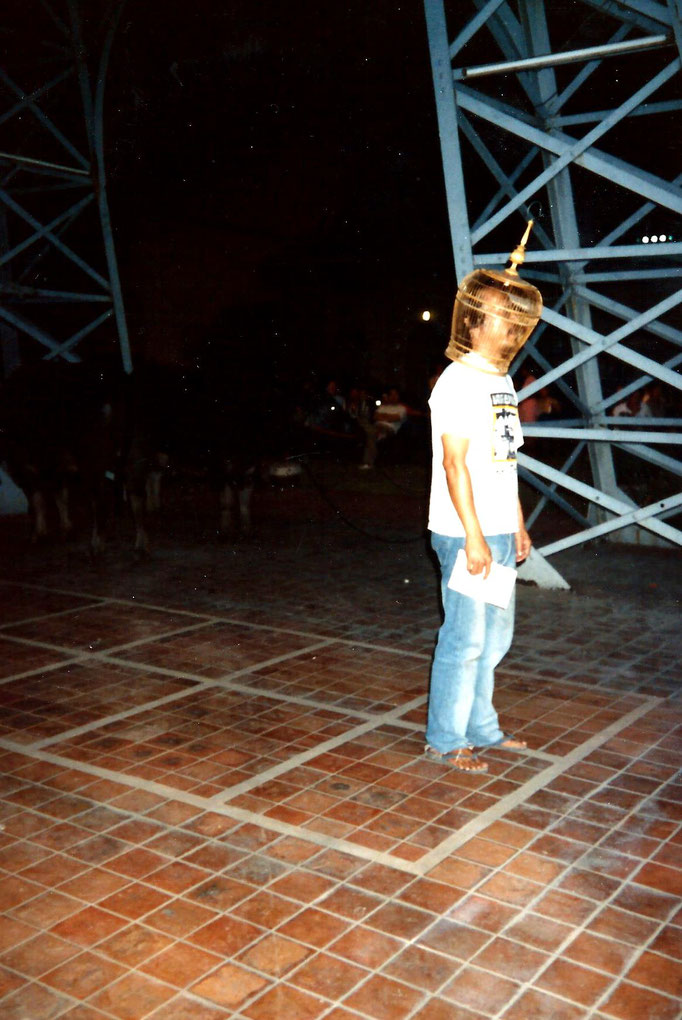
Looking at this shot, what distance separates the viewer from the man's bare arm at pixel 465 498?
429 centimetres

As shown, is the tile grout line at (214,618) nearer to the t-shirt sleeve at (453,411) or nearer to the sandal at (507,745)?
the sandal at (507,745)

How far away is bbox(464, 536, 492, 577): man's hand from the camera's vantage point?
4328mm

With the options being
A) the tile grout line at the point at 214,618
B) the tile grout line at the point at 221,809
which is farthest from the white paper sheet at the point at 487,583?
the tile grout line at the point at 214,618

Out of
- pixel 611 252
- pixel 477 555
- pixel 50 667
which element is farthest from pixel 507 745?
pixel 611 252

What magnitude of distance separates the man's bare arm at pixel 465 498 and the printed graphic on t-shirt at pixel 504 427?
185mm

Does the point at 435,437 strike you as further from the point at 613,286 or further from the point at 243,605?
the point at 613,286

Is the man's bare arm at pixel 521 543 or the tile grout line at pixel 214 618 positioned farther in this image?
the tile grout line at pixel 214 618

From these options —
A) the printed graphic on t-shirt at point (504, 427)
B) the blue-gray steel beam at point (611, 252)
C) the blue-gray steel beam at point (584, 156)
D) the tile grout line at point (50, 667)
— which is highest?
the blue-gray steel beam at point (584, 156)

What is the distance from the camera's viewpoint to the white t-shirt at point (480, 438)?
4.32 meters

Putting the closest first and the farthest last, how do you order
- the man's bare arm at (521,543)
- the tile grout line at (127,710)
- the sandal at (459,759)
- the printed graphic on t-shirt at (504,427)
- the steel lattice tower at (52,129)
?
the printed graphic on t-shirt at (504,427) → the sandal at (459,759) → the man's bare arm at (521,543) → the tile grout line at (127,710) → the steel lattice tower at (52,129)

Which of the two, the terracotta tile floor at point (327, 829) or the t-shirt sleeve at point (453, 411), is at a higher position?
the t-shirt sleeve at point (453, 411)

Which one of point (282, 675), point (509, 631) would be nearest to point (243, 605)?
point (282, 675)

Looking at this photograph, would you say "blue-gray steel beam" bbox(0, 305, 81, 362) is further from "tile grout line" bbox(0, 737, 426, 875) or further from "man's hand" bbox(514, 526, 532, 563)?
"man's hand" bbox(514, 526, 532, 563)

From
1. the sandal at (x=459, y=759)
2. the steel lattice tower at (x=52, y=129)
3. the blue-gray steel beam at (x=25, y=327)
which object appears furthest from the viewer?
the blue-gray steel beam at (x=25, y=327)
